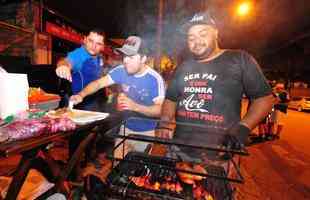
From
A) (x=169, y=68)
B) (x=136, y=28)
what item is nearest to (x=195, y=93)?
(x=136, y=28)

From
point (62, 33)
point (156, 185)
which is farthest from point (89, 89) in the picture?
point (62, 33)

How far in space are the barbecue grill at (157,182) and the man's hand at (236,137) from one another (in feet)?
0.41

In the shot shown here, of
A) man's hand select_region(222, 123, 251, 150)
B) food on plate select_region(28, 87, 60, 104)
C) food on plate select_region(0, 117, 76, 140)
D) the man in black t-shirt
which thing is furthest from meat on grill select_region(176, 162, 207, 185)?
food on plate select_region(28, 87, 60, 104)

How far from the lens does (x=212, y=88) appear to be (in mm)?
2553

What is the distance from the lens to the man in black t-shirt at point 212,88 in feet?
8.12

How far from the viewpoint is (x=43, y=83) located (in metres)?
6.62

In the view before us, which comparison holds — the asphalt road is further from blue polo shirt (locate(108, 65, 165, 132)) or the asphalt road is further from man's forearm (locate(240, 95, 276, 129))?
man's forearm (locate(240, 95, 276, 129))

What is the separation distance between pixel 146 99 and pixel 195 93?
109 centimetres

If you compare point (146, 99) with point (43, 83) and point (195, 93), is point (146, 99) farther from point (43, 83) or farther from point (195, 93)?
point (43, 83)

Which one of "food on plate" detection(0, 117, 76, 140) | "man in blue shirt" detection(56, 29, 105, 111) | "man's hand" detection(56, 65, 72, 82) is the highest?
"man in blue shirt" detection(56, 29, 105, 111)

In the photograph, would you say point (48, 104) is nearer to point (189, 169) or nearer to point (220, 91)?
point (220, 91)

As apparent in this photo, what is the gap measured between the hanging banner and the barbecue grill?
679cm

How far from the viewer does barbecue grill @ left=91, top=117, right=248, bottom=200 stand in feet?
5.21

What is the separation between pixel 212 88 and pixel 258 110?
0.53 meters
